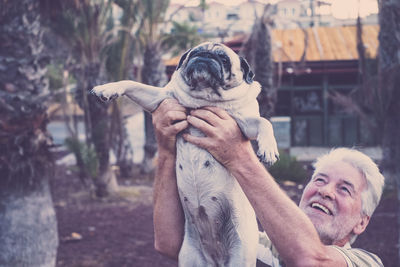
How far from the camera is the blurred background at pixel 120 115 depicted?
511cm

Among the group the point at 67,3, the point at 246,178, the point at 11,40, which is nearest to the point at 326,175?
the point at 246,178

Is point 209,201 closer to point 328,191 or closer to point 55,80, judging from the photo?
point 328,191

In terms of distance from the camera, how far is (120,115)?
34.4 feet

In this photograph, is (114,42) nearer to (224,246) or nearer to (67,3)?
(67,3)

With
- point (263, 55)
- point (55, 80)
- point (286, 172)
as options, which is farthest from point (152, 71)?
point (55, 80)

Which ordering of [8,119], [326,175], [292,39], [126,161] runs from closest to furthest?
[326,175], [8,119], [126,161], [292,39]

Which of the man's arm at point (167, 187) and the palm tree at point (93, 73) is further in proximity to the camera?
the palm tree at point (93, 73)

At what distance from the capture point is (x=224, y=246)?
2.17m

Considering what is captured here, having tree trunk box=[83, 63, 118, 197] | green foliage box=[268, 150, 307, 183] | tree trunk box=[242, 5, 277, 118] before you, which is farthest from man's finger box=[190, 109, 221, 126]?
green foliage box=[268, 150, 307, 183]

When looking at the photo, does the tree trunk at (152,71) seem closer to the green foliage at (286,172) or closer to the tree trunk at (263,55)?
the green foliage at (286,172)

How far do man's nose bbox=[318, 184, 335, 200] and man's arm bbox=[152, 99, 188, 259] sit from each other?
2.85ft

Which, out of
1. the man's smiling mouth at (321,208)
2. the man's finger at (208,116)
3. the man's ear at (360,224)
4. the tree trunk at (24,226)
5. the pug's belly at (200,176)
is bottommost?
the tree trunk at (24,226)

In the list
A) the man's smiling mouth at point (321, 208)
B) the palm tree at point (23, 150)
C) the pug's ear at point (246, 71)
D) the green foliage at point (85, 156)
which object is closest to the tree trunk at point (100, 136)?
the green foliage at point (85, 156)

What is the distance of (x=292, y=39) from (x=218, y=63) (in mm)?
13934
